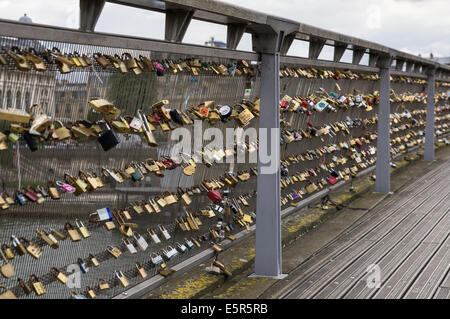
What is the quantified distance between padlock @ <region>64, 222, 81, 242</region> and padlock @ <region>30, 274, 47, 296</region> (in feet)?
1.44

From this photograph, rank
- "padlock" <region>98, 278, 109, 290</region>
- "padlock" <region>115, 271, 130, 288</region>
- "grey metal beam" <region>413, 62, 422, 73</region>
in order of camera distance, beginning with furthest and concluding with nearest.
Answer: "grey metal beam" <region>413, 62, 422, 73</region> → "padlock" <region>115, 271, 130, 288</region> → "padlock" <region>98, 278, 109, 290</region>

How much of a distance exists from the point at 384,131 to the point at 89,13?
834cm

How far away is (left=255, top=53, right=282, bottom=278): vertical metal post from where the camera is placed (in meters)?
6.87

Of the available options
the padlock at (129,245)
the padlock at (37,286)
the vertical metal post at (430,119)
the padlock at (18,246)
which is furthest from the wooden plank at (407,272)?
the vertical metal post at (430,119)

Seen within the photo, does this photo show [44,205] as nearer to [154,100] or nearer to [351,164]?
[154,100]

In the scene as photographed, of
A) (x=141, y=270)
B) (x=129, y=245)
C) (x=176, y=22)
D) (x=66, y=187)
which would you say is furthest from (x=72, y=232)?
(x=176, y=22)

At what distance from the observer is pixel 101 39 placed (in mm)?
4789

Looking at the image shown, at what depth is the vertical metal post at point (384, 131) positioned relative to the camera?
38.9 feet

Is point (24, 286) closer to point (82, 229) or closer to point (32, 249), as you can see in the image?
point (32, 249)

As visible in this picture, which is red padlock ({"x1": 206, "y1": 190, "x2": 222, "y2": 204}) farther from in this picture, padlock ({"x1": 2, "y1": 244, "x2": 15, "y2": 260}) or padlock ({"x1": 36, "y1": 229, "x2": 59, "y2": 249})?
padlock ({"x1": 2, "y1": 244, "x2": 15, "y2": 260})

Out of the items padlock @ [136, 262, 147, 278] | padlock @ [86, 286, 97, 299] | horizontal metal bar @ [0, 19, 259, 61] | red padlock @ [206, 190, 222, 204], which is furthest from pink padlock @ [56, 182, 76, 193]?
red padlock @ [206, 190, 222, 204]
